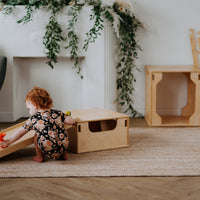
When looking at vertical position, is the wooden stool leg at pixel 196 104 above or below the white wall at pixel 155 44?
below

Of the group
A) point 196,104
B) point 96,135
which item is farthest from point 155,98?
point 96,135

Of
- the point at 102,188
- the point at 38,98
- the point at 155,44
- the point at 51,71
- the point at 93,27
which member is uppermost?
the point at 93,27

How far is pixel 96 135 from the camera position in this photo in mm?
2156

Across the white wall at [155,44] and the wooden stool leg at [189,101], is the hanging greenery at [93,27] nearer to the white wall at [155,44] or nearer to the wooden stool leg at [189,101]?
the white wall at [155,44]

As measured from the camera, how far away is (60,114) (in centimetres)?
195

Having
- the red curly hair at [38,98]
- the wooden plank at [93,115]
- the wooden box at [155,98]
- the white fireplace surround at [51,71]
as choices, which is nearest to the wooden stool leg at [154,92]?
the wooden box at [155,98]

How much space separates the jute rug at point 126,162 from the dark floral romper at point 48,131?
0.08 metres

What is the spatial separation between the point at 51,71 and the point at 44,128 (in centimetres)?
149

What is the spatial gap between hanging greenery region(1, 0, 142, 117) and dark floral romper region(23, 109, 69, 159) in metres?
1.20

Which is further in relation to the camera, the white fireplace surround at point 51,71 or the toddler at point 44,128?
the white fireplace surround at point 51,71

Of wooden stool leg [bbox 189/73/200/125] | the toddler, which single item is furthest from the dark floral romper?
wooden stool leg [bbox 189/73/200/125]

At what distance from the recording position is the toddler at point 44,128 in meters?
1.87

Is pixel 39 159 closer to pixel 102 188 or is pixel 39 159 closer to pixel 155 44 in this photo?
pixel 102 188

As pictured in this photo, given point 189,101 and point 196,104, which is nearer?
point 196,104
